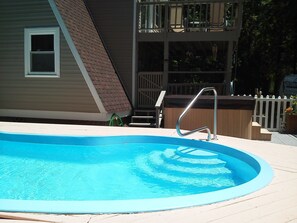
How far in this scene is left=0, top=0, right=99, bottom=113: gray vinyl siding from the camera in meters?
8.60

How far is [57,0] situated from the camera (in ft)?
27.9

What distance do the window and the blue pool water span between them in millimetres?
2911

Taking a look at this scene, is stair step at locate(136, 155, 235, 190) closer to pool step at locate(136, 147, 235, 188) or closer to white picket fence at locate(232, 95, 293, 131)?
pool step at locate(136, 147, 235, 188)

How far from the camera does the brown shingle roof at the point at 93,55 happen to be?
8.62 metres

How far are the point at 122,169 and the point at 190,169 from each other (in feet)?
4.69

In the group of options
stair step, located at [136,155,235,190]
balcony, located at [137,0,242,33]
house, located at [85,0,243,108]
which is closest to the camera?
→ stair step, located at [136,155,235,190]

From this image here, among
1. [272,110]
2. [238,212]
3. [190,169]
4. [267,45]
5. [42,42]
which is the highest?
[267,45]

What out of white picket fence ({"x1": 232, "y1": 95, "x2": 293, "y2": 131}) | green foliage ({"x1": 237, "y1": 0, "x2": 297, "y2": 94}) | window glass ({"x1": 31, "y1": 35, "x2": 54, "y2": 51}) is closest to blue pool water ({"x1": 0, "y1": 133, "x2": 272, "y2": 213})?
window glass ({"x1": 31, "y1": 35, "x2": 54, "y2": 51})

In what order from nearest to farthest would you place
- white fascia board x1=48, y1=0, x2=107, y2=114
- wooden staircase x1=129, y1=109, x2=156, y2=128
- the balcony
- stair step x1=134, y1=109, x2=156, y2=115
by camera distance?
white fascia board x1=48, y1=0, x2=107, y2=114 < wooden staircase x1=129, y1=109, x2=156, y2=128 < the balcony < stair step x1=134, y1=109, x2=156, y2=115

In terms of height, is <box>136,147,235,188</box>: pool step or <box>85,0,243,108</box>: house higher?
<box>85,0,243,108</box>: house

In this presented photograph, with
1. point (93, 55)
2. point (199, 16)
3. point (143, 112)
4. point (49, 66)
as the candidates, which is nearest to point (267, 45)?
point (199, 16)

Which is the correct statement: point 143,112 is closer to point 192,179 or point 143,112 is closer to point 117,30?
point 117,30

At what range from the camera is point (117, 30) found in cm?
1113

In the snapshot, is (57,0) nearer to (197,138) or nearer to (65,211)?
(197,138)
